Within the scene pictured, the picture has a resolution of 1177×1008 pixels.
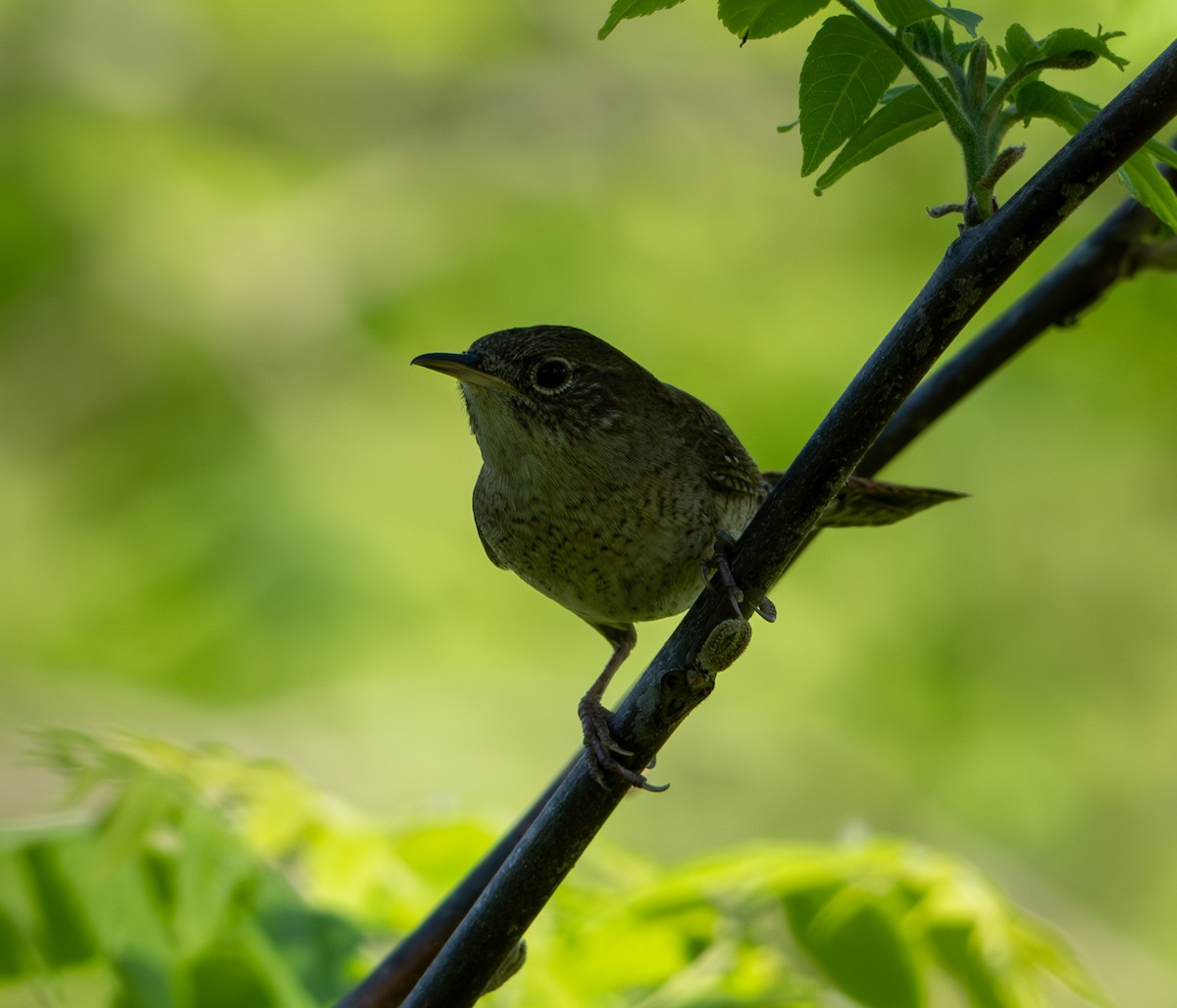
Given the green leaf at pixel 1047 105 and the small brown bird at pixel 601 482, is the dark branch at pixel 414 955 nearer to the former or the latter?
the small brown bird at pixel 601 482

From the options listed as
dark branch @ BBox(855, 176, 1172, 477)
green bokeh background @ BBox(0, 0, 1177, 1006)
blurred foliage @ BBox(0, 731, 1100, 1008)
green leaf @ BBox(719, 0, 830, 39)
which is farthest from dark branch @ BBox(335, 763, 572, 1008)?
green bokeh background @ BBox(0, 0, 1177, 1006)

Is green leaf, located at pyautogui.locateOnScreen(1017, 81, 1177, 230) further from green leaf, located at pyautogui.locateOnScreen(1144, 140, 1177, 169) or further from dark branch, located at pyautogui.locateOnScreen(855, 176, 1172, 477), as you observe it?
dark branch, located at pyautogui.locateOnScreen(855, 176, 1172, 477)

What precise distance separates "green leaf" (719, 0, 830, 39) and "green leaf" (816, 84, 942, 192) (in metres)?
0.14

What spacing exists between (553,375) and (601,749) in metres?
1.20

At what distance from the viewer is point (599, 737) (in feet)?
6.79

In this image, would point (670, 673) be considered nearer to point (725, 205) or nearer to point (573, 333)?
point (573, 333)

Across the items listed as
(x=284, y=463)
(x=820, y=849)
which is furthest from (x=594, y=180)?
(x=820, y=849)

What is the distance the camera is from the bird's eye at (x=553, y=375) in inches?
117

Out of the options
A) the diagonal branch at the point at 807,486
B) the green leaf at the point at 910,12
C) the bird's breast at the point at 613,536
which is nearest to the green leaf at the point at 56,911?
the diagonal branch at the point at 807,486

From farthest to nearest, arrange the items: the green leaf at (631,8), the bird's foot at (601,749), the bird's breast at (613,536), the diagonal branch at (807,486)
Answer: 1. the bird's breast at (613,536)
2. the bird's foot at (601,749)
3. the green leaf at (631,8)
4. the diagonal branch at (807,486)

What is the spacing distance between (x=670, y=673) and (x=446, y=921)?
30.1 inches

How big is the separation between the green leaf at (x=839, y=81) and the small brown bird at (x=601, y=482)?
1073 millimetres

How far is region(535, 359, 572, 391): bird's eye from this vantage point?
2963 millimetres

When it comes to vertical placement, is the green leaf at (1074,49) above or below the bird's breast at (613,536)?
above
